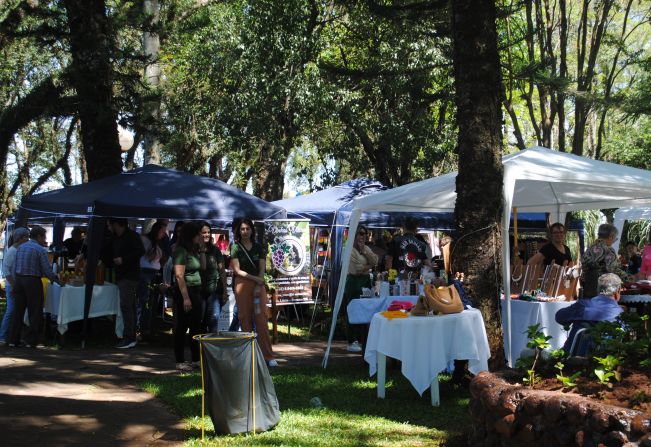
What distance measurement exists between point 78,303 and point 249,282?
394cm

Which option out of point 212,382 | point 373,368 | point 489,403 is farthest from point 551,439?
point 373,368

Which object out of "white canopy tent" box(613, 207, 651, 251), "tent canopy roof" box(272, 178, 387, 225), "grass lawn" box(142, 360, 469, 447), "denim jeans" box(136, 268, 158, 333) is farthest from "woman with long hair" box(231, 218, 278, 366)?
"white canopy tent" box(613, 207, 651, 251)

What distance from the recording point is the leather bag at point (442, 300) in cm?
772

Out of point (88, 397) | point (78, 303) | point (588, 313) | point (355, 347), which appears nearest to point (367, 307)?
point (355, 347)

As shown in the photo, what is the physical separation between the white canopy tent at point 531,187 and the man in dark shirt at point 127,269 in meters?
3.50

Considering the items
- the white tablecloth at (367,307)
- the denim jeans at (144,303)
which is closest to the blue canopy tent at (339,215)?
the denim jeans at (144,303)

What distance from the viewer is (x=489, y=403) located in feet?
16.7

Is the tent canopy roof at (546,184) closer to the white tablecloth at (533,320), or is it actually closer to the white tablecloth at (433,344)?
the white tablecloth at (533,320)

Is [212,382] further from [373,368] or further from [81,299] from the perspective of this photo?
[81,299]

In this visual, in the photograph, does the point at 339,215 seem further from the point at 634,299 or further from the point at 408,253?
the point at 634,299

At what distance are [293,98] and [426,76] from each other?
3.72 meters

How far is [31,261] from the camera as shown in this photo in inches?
460

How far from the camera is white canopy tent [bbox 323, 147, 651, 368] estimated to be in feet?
28.5

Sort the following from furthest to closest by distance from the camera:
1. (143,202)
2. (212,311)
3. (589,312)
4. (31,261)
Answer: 1. (143,202)
2. (31,261)
3. (212,311)
4. (589,312)
